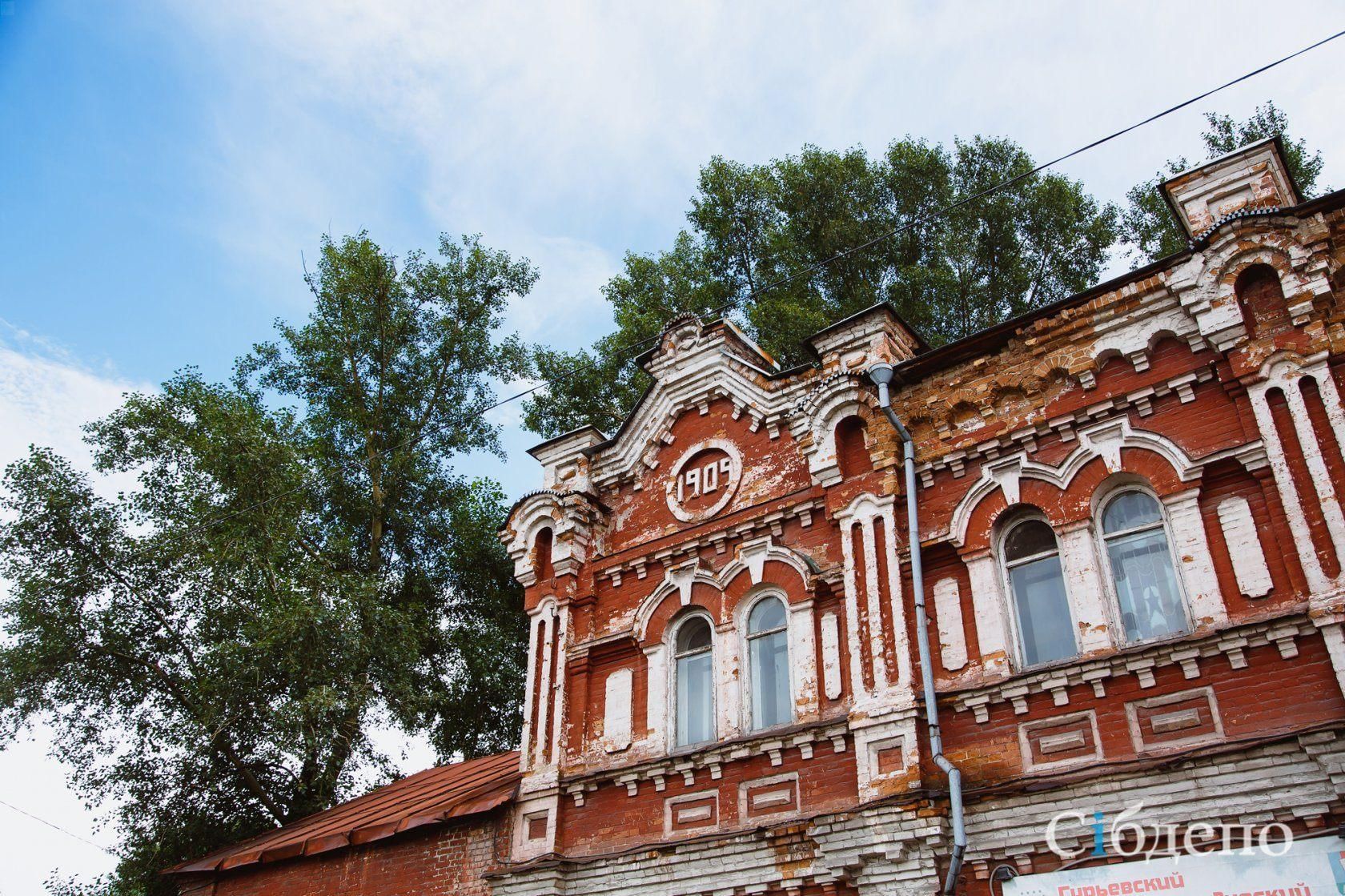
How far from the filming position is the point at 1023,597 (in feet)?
28.1

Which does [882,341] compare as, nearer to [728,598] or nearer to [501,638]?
[728,598]

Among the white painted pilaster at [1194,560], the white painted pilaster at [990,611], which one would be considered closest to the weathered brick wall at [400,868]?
the white painted pilaster at [990,611]

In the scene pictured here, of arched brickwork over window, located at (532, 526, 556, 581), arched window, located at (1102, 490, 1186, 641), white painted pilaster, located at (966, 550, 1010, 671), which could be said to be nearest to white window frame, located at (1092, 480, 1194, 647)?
arched window, located at (1102, 490, 1186, 641)

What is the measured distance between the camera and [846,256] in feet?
61.9

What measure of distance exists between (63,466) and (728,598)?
12514 millimetres

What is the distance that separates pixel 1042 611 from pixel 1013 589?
1.00 feet

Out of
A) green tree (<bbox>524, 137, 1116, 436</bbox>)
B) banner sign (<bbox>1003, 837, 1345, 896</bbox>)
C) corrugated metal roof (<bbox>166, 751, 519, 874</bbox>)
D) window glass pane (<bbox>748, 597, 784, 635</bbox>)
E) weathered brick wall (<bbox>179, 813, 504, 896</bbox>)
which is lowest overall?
banner sign (<bbox>1003, 837, 1345, 896</bbox>)

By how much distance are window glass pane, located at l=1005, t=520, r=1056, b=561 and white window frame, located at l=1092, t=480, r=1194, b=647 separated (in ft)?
1.36

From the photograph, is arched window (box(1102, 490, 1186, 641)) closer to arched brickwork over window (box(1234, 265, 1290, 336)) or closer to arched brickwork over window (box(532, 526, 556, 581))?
arched brickwork over window (box(1234, 265, 1290, 336))

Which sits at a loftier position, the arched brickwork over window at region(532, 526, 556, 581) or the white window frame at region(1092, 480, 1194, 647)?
the arched brickwork over window at region(532, 526, 556, 581)

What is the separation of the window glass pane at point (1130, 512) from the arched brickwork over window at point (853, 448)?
79.8 inches

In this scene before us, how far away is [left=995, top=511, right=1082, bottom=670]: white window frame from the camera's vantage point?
806 cm

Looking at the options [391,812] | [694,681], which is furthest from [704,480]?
[391,812]

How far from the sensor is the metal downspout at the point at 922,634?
752 cm
